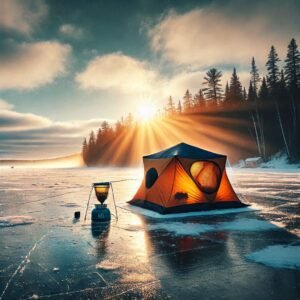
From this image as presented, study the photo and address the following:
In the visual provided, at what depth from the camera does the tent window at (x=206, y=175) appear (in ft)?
42.5

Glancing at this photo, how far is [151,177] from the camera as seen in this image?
13742mm

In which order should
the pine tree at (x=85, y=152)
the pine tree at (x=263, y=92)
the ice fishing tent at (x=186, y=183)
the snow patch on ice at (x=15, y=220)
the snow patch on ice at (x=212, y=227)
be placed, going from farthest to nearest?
the pine tree at (x=85, y=152), the pine tree at (x=263, y=92), the ice fishing tent at (x=186, y=183), the snow patch on ice at (x=15, y=220), the snow patch on ice at (x=212, y=227)

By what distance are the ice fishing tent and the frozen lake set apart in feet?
4.19

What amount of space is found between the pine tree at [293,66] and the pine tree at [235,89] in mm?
20331

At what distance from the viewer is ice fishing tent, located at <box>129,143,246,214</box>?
12414 millimetres

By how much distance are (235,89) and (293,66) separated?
74.9 feet

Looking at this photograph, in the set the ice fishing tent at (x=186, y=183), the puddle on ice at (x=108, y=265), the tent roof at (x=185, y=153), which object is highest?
the tent roof at (x=185, y=153)

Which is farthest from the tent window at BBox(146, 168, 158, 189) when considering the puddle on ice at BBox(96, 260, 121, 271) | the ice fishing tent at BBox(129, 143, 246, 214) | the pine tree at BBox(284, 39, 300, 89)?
the pine tree at BBox(284, 39, 300, 89)

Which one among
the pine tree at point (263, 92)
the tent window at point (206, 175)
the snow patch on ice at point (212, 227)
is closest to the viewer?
the snow patch on ice at point (212, 227)

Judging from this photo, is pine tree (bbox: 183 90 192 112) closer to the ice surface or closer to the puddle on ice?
the ice surface

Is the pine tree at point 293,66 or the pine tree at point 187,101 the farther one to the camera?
the pine tree at point 187,101

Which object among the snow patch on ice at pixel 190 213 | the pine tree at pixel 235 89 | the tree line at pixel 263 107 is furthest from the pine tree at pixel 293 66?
the snow patch on ice at pixel 190 213

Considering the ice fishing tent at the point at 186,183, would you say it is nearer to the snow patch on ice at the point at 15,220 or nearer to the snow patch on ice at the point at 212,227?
the snow patch on ice at the point at 212,227

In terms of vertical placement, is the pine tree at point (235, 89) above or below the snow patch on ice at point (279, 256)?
above
